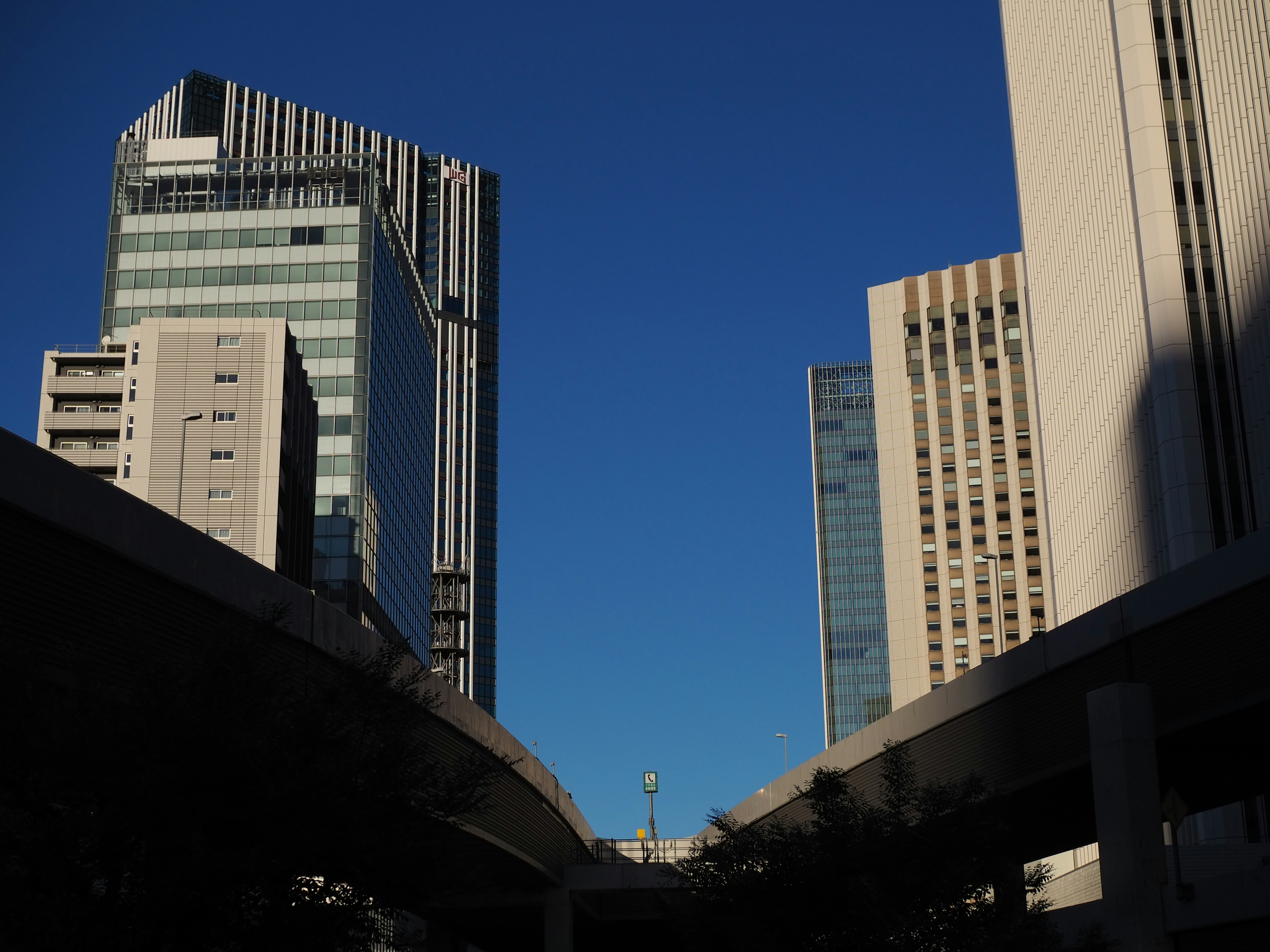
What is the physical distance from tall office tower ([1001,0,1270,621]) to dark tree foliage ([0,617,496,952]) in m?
53.6

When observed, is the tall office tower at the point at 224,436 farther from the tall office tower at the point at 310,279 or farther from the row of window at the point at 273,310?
the row of window at the point at 273,310

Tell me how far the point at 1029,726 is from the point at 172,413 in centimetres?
8342

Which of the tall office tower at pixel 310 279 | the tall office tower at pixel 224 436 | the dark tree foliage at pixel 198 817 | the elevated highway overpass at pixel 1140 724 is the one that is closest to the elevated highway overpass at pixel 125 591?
the dark tree foliage at pixel 198 817

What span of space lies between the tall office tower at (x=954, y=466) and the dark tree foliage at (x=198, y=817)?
6317 inches

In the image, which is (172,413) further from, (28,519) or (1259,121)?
(28,519)

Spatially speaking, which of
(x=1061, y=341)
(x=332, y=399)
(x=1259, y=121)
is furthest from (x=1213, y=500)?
(x=332, y=399)

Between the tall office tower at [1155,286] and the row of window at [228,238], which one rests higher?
the row of window at [228,238]

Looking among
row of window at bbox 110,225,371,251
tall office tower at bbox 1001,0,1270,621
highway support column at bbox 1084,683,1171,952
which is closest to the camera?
highway support column at bbox 1084,683,1171,952

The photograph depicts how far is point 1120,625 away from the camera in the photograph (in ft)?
103

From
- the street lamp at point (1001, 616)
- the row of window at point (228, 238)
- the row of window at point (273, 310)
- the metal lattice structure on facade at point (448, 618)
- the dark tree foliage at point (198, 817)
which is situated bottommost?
the dark tree foliage at point (198, 817)

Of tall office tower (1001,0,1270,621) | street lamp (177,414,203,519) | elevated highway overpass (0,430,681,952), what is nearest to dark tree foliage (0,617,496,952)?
elevated highway overpass (0,430,681,952)

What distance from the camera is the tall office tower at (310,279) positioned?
116312 mm

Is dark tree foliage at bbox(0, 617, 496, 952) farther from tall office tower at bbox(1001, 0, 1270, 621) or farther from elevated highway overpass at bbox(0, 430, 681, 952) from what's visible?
tall office tower at bbox(1001, 0, 1270, 621)

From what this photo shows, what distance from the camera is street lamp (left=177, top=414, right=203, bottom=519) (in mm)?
Answer: 99156
